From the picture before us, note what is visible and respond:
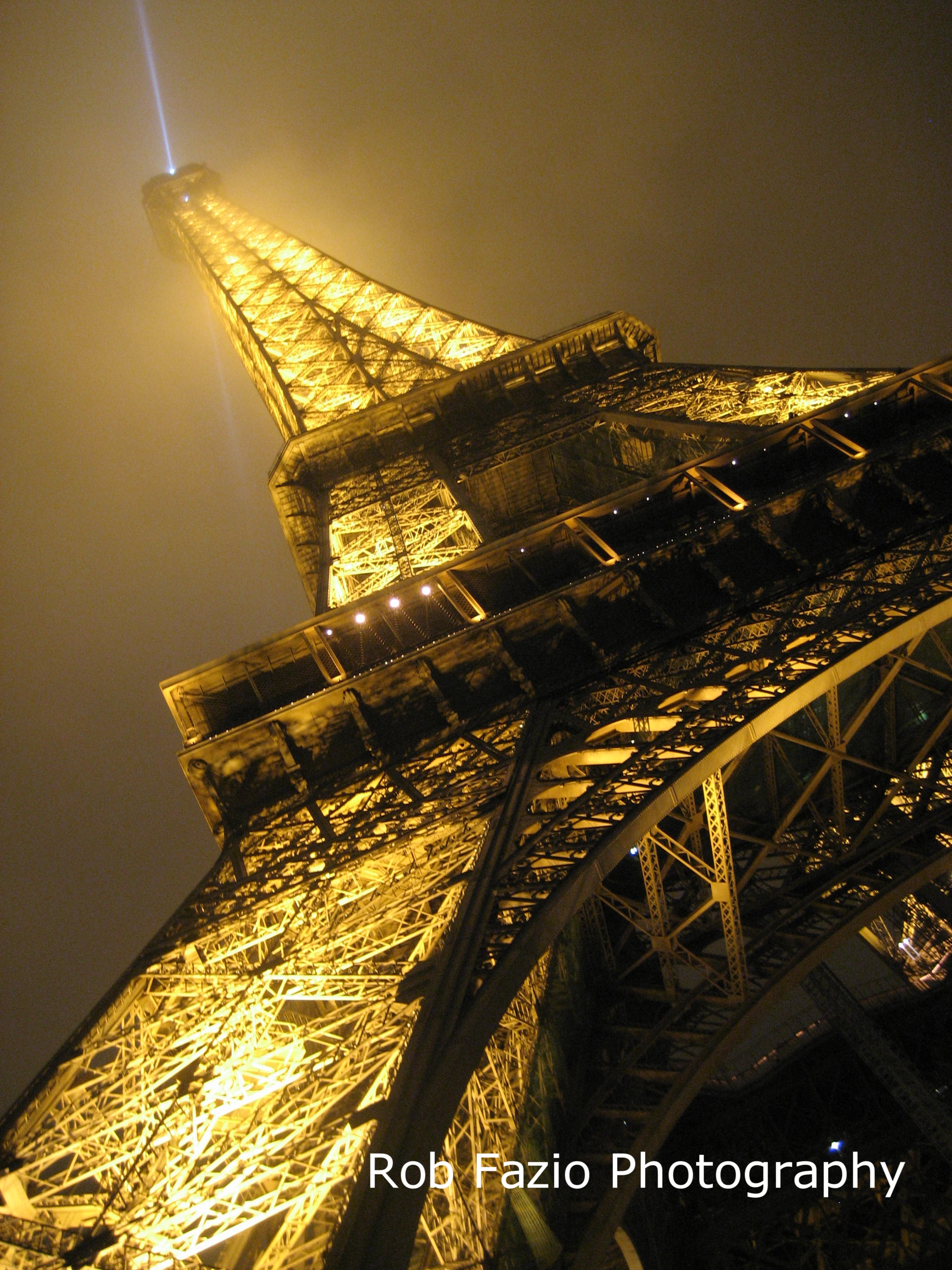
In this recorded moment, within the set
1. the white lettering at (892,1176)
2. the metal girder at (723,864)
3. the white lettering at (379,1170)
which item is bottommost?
the white lettering at (892,1176)

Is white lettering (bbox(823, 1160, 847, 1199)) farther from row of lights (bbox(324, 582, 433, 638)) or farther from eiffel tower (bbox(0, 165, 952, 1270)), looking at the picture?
row of lights (bbox(324, 582, 433, 638))

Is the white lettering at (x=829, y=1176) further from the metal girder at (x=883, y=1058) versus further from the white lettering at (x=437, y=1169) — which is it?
the white lettering at (x=437, y=1169)

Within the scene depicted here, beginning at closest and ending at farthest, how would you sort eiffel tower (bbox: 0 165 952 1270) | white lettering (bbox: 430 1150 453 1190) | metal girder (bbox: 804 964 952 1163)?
white lettering (bbox: 430 1150 453 1190), eiffel tower (bbox: 0 165 952 1270), metal girder (bbox: 804 964 952 1163)

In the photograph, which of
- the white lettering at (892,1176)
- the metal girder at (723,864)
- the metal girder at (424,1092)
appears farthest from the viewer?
the white lettering at (892,1176)

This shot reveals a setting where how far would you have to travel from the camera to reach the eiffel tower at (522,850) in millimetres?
7480

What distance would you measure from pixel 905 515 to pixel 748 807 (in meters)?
6.54

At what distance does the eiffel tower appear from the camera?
295 inches

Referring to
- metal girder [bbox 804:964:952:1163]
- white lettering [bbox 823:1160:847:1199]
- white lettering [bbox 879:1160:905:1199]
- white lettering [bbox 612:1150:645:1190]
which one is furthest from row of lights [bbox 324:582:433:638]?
white lettering [bbox 879:1160:905:1199]

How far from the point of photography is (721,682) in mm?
12195

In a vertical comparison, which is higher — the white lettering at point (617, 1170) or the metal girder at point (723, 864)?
the metal girder at point (723, 864)

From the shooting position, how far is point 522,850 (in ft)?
30.6

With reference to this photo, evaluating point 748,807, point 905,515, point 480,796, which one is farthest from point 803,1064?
point 480,796

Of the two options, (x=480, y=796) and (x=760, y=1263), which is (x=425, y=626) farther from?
(x=760, y=1263)

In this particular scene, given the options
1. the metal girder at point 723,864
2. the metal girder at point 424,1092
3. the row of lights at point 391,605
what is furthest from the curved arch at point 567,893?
the row of lights at point 391,605
